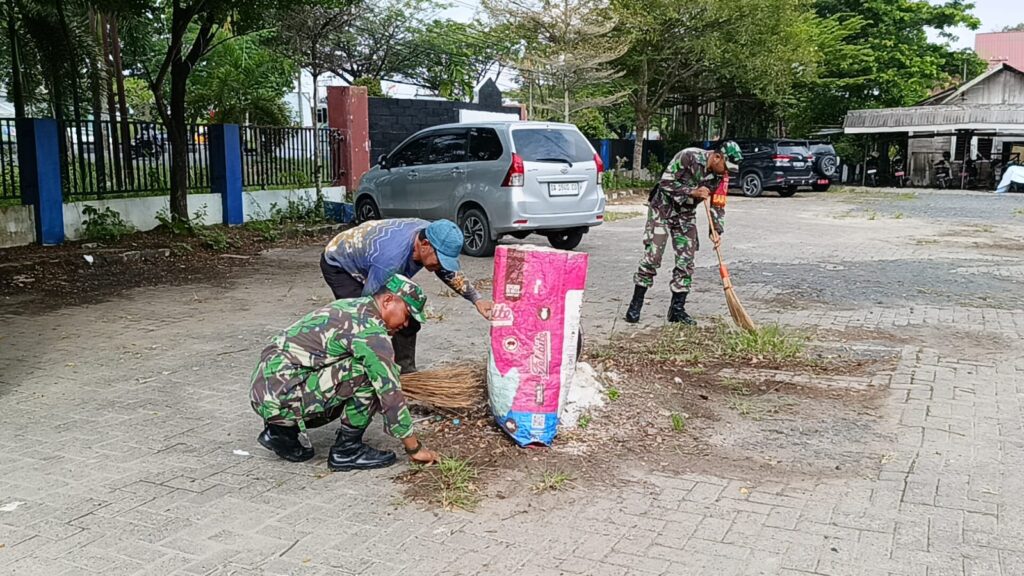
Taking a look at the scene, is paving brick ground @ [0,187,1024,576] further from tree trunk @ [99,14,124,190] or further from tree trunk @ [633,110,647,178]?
tree trunk @ [633,110,647,178]

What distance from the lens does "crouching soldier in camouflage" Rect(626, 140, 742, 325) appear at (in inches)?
260

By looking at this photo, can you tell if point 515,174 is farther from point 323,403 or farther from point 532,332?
point 323,403

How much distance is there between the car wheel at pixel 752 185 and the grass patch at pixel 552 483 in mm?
20669

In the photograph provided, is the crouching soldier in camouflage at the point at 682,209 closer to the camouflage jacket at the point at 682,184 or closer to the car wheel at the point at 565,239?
the camouflage jacket at the point at 682,184

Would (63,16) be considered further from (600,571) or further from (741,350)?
(600,571)

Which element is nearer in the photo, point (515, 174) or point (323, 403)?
point (323, 403)

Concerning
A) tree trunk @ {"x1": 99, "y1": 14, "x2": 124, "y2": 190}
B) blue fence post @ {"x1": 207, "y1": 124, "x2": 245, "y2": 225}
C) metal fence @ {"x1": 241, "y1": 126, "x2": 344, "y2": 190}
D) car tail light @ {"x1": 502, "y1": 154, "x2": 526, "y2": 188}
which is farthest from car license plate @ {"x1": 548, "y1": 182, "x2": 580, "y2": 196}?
tree trunk @ {"x1": 99, "y1": 14, "x2": 124, "y2": 190}

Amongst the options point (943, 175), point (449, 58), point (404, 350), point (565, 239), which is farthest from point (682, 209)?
point (449, 58)

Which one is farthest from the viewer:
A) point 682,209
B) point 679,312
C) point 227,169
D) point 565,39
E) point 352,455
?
point 565,39

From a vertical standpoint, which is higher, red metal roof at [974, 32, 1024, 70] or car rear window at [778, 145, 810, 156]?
red metal roof at [974, 32, 1024, 70]

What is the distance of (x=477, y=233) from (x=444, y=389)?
6.30 m

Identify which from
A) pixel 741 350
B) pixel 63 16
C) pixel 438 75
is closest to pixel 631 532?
pixel 741 350

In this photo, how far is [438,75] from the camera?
35750 millimetres

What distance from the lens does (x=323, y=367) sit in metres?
3.72
